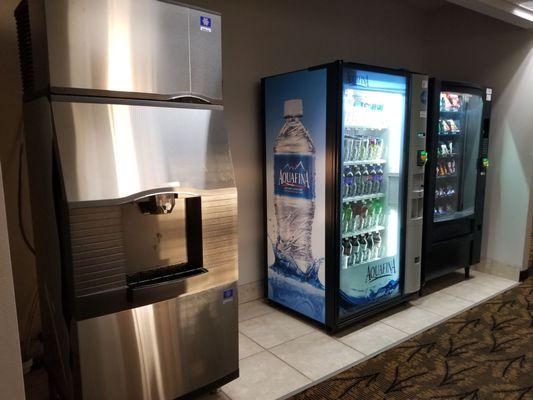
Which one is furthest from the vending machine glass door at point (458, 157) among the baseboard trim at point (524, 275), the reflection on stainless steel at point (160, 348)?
the reflection on stainless steel at point (160, 348)

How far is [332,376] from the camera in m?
2.25

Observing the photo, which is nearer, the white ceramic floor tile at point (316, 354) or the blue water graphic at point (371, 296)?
the white ceramic floor tile at point (316, 354)

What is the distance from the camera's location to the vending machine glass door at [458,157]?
3545mm

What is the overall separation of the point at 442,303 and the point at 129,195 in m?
2.79

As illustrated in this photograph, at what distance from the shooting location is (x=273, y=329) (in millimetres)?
2801

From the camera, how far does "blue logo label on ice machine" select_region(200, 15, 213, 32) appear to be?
5.90 feet

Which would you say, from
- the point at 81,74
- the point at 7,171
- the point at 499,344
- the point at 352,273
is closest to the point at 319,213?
the point at 352,273

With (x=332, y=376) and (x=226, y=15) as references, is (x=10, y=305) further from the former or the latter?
(x=226, y=15)

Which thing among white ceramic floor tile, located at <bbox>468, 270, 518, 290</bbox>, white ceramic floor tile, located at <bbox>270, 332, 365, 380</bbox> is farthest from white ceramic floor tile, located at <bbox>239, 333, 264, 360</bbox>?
white ceramic floor tile, located at <bbox>468, 270, 518, 290</bbox>

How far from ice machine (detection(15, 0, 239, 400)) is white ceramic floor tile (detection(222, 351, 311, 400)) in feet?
0.68

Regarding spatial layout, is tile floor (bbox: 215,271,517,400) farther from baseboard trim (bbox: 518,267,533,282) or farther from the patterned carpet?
baseboard trim (bbox: 518,267,533,282)

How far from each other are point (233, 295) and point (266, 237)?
115cm

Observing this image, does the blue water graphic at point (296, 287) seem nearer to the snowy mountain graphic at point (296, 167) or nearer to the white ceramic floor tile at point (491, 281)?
the snowy mountain graphic at point (296, 167)

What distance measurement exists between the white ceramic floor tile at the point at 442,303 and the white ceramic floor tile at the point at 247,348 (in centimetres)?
149
